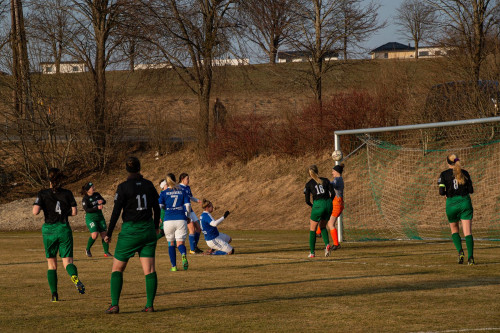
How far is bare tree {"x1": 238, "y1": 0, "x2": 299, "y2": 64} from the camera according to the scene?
34344 millimetres

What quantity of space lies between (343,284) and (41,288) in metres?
4.96

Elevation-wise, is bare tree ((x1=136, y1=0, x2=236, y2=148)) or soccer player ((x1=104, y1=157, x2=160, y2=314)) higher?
bare tree ((x1=136, y1=0, x2=236, y2=148))

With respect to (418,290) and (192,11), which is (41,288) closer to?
(418,290)

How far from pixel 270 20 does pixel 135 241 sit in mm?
27921

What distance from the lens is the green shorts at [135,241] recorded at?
855cm

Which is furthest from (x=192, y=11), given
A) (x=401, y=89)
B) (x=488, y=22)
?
(x=488, y=22)

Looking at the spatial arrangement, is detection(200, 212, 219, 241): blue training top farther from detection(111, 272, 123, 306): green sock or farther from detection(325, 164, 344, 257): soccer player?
detection(111, 272, 123, 306): green sock

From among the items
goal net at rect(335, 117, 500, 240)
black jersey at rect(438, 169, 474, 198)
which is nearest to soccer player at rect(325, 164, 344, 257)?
black jersey at rect(438, 169, 474, 198)

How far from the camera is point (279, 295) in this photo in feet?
32.7

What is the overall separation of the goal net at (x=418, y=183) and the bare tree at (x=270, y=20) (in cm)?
824

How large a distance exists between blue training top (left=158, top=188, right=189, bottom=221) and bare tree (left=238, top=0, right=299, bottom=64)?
22291 mm

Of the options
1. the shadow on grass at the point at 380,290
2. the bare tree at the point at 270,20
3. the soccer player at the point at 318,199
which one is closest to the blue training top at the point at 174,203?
the soccer player at the point at 318,199

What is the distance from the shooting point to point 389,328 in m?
7.40

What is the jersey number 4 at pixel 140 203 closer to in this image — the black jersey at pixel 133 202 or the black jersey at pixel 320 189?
the black jersey at pixel 133 202
